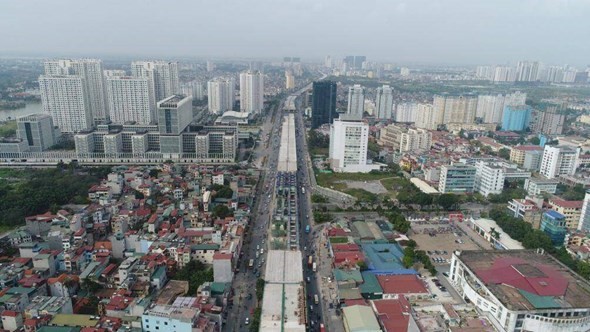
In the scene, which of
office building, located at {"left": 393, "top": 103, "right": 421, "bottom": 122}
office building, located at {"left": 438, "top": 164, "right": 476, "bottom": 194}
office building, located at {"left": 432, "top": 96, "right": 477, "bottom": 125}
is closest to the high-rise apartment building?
office building, located at {"left": 393, "top": 103, "right": 421, "bottom": 122}

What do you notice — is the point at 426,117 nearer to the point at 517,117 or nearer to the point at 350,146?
the point at 517,117

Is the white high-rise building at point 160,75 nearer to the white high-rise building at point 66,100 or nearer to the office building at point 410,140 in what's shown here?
the white high-rise building at point 66,100

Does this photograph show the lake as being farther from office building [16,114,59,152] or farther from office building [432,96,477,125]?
office building [432,96,477,125]

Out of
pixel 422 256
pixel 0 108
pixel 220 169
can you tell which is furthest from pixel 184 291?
pixel 0 108

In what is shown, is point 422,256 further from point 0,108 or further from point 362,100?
point 0,108

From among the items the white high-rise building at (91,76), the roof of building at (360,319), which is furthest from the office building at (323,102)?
the roof of building at (360,319)
